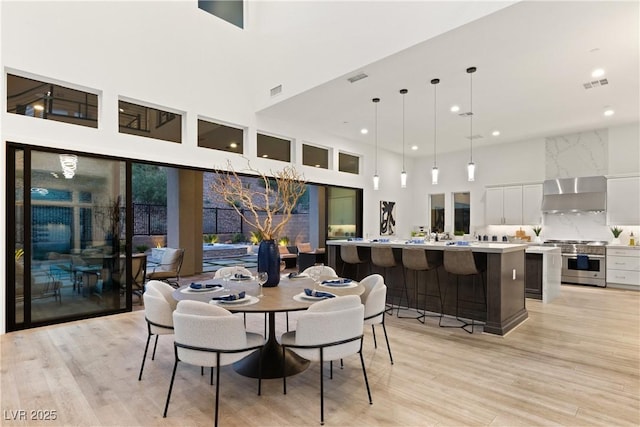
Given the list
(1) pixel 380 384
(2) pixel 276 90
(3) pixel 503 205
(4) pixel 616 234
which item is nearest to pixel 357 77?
(2) pixel 276 90

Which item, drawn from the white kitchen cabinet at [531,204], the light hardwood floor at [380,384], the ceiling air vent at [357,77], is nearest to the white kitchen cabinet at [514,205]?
the white kitchen cabinet at [531,204]

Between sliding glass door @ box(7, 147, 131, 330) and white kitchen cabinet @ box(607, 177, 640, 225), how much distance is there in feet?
30.5

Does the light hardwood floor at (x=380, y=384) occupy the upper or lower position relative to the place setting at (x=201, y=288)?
lower

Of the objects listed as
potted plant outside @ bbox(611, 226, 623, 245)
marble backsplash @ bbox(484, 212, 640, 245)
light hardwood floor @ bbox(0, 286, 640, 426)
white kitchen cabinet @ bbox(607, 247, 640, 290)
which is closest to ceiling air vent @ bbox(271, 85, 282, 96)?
light hardwood floor @ bbox(0, 286, 640, 426)

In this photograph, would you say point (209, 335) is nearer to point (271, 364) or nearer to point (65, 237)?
point (271, 364)

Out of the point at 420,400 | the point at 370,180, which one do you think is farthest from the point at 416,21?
the point at 370,180

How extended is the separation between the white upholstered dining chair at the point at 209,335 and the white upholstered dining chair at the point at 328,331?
40 cm

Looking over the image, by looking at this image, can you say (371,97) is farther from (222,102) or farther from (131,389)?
(131,389)

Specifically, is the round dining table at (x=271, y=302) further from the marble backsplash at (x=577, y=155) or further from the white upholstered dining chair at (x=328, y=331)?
the marble backsplash at (x=577, y=155)

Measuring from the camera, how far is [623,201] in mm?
7316

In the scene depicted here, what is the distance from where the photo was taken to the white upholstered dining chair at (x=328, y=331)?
2.39m

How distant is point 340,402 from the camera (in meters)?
2.62

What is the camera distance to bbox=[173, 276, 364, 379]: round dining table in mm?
2576

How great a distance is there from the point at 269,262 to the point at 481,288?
2.99 meters
